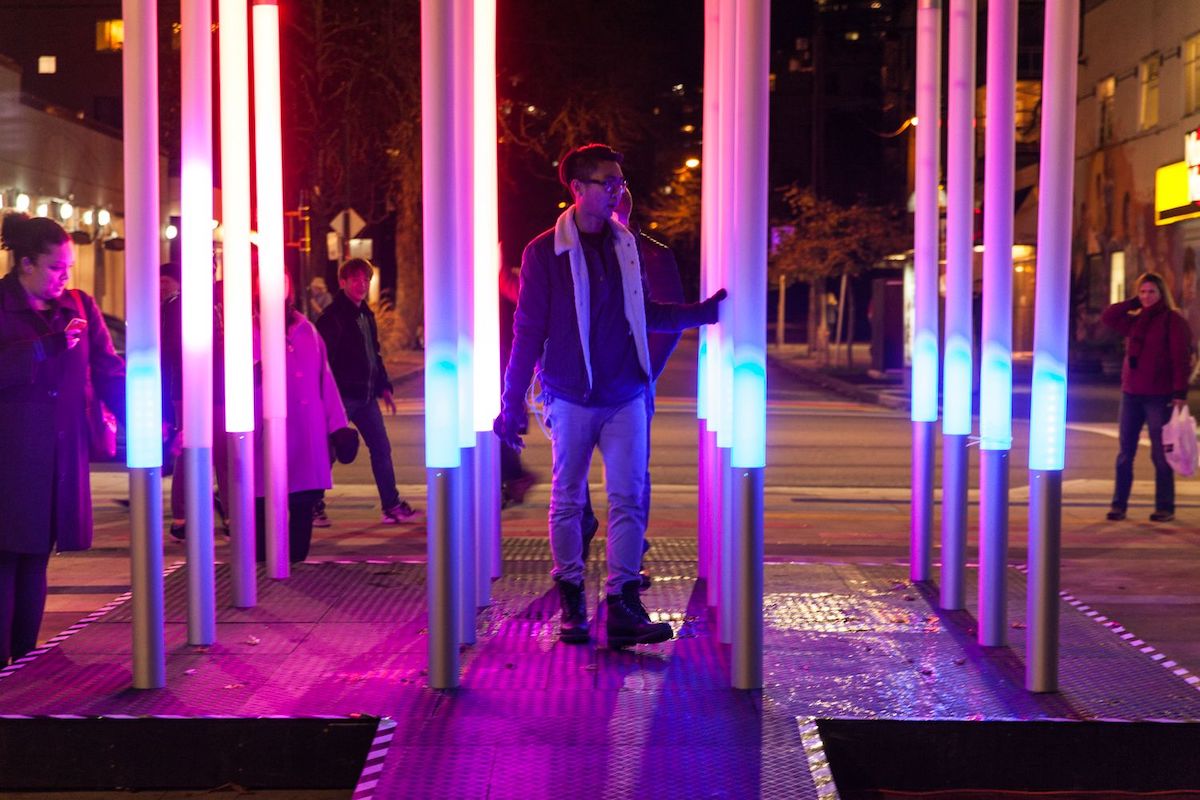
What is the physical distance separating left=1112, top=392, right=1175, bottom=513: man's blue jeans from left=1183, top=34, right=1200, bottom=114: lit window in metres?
21.4

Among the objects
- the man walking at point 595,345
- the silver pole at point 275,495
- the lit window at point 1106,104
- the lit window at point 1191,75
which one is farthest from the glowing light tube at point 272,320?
the lit window at point 1106,104

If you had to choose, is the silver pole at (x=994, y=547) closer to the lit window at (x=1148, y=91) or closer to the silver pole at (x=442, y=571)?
the silver pole at (x=442, y=571)

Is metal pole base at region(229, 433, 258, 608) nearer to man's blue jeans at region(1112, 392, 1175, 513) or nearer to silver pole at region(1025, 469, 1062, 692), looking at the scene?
silver pole at region(1025, 469, 1062, 692)

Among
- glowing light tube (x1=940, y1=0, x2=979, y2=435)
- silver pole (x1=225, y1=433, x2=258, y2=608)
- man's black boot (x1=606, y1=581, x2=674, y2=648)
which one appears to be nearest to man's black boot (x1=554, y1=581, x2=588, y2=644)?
man's black boot (x1=606, y1=581, x2=674, y2=648)

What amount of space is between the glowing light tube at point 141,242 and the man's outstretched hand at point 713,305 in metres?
2.09

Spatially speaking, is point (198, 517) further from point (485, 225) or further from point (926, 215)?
point (926, 215)

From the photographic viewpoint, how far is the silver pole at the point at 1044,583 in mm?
5367

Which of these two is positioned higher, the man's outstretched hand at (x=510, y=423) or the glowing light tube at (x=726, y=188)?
the glowing light tube at (x=726, y=188)

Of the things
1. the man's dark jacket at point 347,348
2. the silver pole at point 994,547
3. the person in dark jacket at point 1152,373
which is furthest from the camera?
the person in dark jacket at point 1152,373

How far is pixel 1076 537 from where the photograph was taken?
33.4 feet

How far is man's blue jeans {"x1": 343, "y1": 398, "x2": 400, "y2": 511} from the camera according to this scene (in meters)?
10.5

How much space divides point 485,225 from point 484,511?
4.52ft

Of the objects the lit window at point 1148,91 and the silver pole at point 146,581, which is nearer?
the silver pole at point 146,581

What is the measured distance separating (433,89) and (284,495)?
3.01 m
